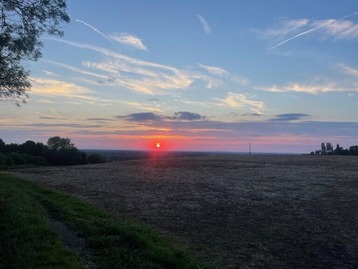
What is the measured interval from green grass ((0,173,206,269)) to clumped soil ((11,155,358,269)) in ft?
3.31

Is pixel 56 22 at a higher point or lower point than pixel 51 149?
higher

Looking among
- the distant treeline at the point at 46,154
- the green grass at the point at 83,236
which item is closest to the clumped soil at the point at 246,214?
the green grass at the point at 83,236

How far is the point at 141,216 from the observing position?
14023mm

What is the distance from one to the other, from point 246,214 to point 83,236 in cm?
631

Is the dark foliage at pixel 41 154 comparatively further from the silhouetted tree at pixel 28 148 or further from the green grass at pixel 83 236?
the green grass at pixel 83 236

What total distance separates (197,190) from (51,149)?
4022 centimetres

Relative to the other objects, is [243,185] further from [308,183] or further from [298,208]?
[298,208]

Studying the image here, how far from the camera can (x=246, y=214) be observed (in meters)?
14.8

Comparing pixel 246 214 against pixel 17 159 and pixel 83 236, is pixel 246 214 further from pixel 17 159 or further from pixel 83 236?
pixel 17 159

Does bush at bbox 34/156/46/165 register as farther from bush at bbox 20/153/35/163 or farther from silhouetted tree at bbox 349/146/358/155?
silhouetted tree at bbox 349/146/358/155

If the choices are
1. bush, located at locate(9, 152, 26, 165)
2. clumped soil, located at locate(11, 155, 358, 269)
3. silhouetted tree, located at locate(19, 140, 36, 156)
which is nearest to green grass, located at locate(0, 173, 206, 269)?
clumped soil, located at locate(11, 155, 358, 269)

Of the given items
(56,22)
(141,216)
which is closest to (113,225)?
(141,216)

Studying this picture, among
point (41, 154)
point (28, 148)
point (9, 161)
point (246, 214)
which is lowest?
point (246, 214)

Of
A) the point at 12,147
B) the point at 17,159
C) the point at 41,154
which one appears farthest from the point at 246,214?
the point at 12,147
